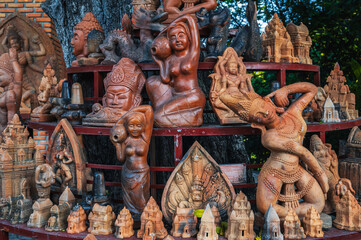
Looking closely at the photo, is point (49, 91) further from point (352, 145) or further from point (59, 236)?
point (352, 145)

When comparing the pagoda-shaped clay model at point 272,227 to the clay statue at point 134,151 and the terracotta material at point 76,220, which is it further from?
the terracotta material at point 76,220

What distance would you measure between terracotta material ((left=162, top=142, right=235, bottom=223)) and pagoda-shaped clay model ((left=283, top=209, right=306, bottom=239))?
0.60 m

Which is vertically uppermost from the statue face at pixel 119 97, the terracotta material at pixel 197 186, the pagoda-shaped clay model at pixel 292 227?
the statue face at pixel 119 97

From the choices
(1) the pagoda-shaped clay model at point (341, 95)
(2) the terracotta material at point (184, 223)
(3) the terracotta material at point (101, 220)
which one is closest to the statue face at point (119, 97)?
(3) the terracotta material at point (101, 220)

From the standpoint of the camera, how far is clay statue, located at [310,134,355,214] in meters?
4.17

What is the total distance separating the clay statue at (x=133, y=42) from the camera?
4.89 meters

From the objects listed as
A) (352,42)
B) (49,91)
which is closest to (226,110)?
(49,91)

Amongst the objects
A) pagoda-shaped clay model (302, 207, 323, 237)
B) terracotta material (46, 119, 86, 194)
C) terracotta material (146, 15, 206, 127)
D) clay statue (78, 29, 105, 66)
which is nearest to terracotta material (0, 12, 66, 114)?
clay statue (78, 29, 105, 66)

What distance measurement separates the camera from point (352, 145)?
15.5ft

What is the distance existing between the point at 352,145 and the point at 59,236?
3548 mm

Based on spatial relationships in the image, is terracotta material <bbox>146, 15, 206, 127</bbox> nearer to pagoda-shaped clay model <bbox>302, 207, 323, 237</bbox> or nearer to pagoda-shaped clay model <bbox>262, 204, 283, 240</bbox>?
pagoda-shaped clay model <bbox>262, 204, 283, 240</bbox>

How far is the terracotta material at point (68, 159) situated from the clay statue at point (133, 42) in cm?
104

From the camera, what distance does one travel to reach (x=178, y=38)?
→ 4.21 metres

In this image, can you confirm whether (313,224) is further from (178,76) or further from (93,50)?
(93,50)
